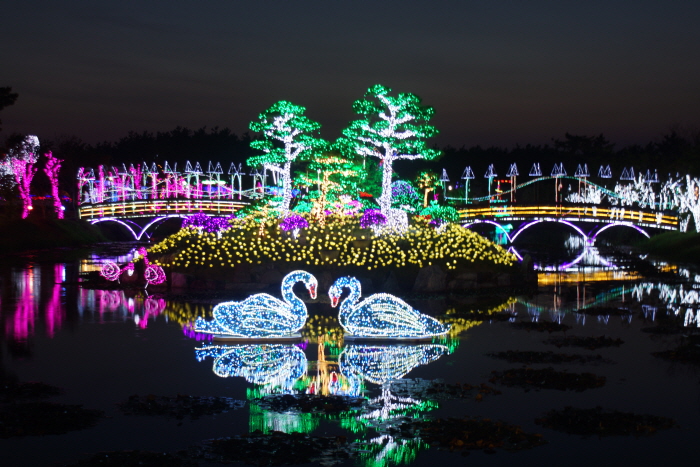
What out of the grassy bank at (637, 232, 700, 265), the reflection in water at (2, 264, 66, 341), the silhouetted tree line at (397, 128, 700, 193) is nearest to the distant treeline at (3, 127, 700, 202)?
the silhouetted tree line at (397, 128, 700, 193)

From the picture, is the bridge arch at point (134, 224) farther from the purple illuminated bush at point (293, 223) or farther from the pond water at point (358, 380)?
the pond water at point (358, 380)

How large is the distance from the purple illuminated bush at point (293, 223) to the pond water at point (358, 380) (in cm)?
594

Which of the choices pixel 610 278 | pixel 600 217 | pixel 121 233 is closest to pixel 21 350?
pixel 610 278

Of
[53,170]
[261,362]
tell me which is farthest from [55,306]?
[53,170]

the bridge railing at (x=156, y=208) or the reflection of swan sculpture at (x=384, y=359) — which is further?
the bridge railing at (x=156, y=208)

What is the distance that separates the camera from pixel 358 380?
1163 centimetres

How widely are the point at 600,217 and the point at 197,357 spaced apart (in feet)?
119

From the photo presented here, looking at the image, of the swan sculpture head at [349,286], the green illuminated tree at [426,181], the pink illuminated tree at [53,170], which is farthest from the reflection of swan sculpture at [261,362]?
the pink illuminated tree at [53,170]

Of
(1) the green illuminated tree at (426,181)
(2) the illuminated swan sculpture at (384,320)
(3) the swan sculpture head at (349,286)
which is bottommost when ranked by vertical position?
(2) the illuminated swan sculpture at (384,320)

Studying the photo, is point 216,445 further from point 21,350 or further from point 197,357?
point 21,350

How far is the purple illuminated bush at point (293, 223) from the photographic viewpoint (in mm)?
25312

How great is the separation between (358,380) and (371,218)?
562 inches

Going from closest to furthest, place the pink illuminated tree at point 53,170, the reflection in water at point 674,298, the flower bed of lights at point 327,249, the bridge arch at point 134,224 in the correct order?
the reflection in water at point 674,298 → the flower bed of lights at point 327,249 → the bridge arch at point 134,224 → the pink illuminated tree at point 53,170

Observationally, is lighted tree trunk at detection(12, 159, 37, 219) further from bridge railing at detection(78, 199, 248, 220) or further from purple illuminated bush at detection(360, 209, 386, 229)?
purple illuminated bush at detection(360, 209, 386, 229)
